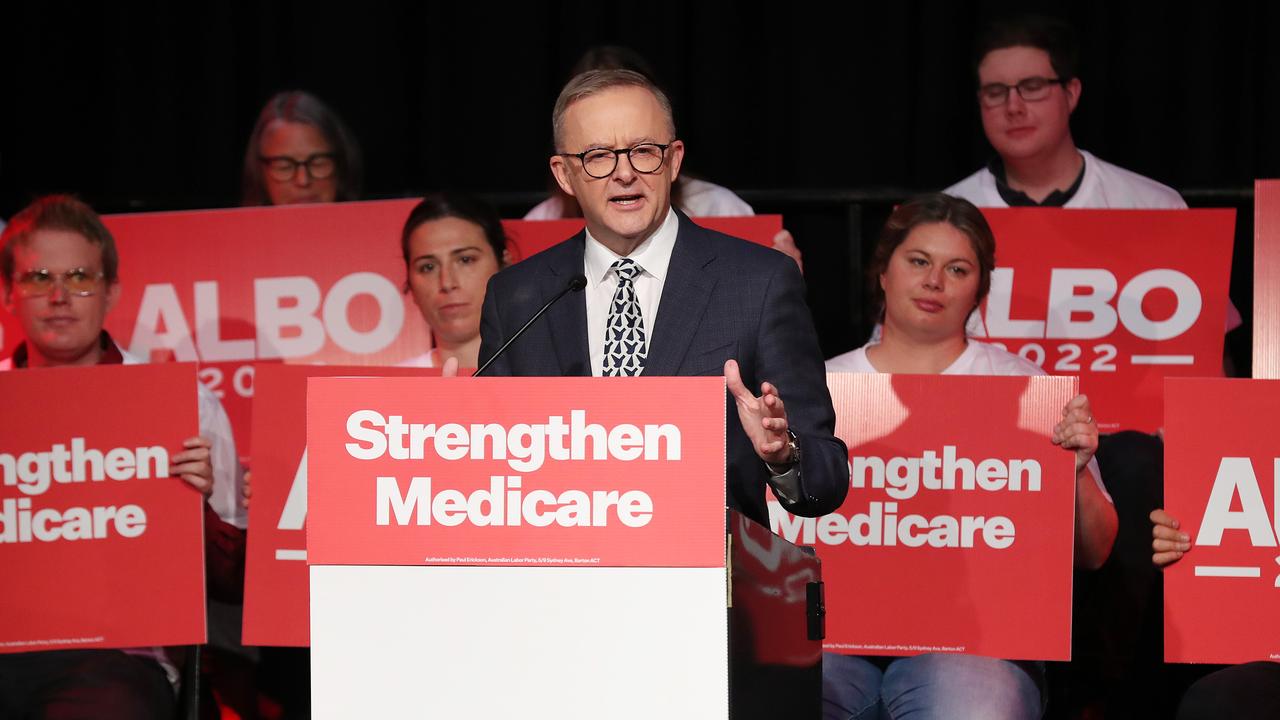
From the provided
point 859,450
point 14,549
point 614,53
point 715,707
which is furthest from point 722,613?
point 614,53

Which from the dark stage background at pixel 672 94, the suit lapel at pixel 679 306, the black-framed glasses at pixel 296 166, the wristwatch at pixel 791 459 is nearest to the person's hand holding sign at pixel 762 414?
the wristwatch at pixel 791 459

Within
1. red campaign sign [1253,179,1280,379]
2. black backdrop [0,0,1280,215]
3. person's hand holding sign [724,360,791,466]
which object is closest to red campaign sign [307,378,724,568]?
person's hand holding sign [724,360,791,466]

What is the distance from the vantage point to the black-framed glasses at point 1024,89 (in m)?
3.79

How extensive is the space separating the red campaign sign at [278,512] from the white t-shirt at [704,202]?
947mm

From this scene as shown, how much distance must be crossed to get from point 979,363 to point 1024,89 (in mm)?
924

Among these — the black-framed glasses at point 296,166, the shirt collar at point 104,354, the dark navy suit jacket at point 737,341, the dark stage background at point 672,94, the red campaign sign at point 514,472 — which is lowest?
the red campaign sign at point 514,472

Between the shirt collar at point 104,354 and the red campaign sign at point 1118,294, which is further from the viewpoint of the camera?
the red campaign sign at point 1118,294

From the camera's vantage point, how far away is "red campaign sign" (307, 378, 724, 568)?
180 cm

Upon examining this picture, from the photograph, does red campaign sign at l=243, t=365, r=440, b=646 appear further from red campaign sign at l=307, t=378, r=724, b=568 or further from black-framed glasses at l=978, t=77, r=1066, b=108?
black-framed glasses at l=978, t=77, r=1066, b=108

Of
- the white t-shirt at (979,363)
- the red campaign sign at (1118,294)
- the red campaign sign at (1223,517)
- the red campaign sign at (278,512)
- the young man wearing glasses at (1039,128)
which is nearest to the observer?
the red campaign sign at (1223,517)

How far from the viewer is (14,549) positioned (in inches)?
119

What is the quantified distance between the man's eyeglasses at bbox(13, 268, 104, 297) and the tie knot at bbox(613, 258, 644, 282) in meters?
1.75

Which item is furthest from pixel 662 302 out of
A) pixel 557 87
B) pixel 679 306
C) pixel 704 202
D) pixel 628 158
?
pixel 557 87

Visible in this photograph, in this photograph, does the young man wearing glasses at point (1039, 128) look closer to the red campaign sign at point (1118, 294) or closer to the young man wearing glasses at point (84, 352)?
the red campaign sign at point (1118, 294)
